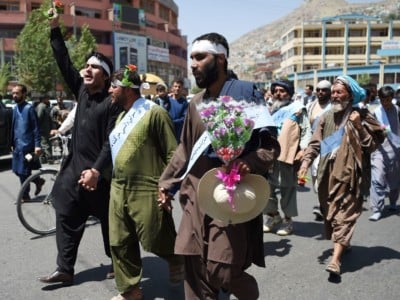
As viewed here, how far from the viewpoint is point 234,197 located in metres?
2.56

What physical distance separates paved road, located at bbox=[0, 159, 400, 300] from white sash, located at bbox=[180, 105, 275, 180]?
1.55 m

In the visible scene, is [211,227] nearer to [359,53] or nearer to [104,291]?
[104,291]

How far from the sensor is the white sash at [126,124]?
11.8ft

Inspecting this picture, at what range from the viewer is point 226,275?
8.76 feet

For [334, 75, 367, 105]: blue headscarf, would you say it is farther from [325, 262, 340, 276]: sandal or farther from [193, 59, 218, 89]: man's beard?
[193, 59, 218, 89]: man's beard

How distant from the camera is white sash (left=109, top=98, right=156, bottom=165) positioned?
3598mm

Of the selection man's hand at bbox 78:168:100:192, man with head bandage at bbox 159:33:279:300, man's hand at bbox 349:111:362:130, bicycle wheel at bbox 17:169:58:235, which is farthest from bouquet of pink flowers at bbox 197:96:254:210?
bicycle wheel at bbox 17:169:58:235

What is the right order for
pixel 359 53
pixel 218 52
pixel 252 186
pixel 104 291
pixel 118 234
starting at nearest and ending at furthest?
pixel 252 186 < pixel 218 52 < pixel 118 234 < pixel 104 291 < pixel 359 53

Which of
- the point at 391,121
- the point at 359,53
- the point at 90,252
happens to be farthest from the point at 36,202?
the point at 359,53

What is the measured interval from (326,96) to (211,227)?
4602 mm

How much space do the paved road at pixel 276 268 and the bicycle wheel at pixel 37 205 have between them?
0.16 meters

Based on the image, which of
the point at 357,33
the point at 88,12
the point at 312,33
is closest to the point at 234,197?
the point at 88,12

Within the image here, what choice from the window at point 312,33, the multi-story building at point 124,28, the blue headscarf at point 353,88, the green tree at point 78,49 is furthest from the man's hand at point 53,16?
the window at point 312,33

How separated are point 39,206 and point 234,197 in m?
3.80
